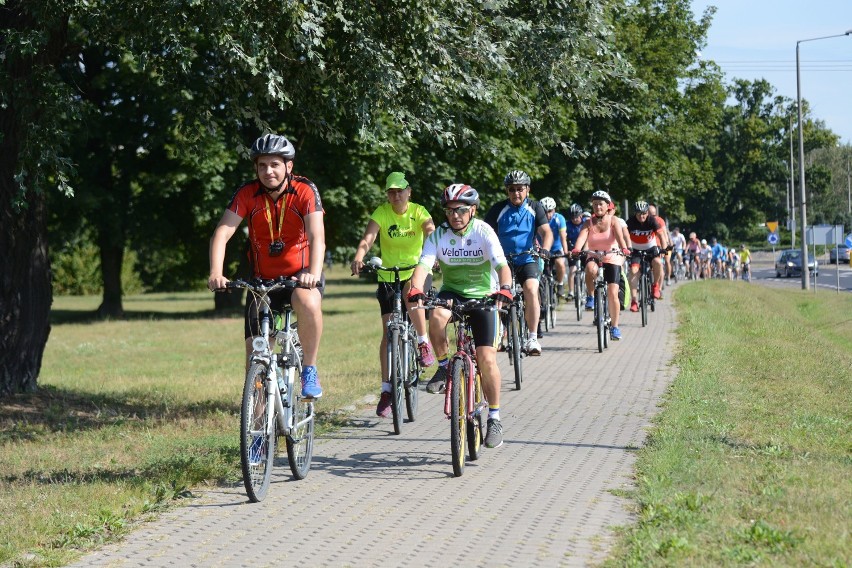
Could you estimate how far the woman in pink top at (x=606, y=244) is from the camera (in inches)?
623

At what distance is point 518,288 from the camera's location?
13125 mm

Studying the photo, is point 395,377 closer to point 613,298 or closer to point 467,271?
point 467,271

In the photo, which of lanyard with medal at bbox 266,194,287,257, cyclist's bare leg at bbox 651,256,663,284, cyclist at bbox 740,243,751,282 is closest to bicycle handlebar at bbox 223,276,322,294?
lanyard with medal at bbox 266,194,287,257

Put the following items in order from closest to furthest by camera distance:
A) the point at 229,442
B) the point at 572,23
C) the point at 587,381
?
the point at 229,442
the point at 572,23
the point at 587,381

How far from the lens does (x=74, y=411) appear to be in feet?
40.9

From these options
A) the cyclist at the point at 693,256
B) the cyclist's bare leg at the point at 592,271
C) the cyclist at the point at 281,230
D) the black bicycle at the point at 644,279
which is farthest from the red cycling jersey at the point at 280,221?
the cyclist at the point at 693,256

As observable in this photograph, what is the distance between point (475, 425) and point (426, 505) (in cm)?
134

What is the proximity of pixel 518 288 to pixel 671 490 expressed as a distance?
669 cm

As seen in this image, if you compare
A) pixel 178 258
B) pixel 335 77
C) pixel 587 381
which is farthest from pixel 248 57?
pixel 178 258

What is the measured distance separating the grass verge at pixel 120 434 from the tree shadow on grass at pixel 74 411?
0.01 metres

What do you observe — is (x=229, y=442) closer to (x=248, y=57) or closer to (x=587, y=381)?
(x=248, y=57)

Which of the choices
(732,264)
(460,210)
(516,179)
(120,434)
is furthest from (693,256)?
(460,210)

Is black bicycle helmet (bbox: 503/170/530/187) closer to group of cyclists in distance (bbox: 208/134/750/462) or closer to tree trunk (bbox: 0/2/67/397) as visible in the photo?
group of cyclists in distance (bbox: 208/134/750/462)

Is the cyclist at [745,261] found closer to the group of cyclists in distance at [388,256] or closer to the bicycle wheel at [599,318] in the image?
the bicycle wheel at [599,318]
